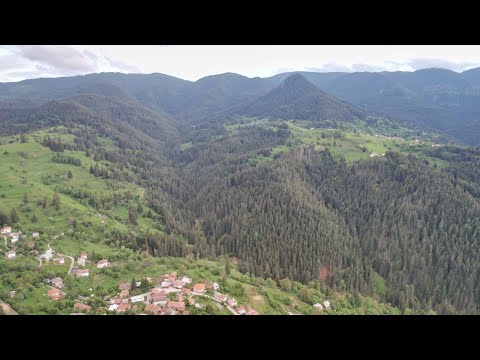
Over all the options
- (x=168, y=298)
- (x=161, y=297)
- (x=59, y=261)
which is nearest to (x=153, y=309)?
(x=161, y=297)

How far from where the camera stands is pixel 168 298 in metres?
52.4

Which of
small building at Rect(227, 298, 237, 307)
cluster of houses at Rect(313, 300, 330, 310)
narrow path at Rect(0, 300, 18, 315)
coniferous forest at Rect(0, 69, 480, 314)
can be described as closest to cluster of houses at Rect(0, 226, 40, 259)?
coniferous forest at Rect(0, 69, 480, 314)

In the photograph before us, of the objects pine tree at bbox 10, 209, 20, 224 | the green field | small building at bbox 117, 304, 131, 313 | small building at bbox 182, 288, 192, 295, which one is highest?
the green field

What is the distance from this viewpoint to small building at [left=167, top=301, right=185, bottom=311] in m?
→ 48.9

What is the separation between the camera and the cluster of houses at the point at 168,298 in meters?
49.4

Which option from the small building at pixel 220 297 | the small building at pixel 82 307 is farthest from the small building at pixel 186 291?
the small building at pixel 82 307

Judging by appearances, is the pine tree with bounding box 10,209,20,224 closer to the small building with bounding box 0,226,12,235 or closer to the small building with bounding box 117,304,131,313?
the small building with bounding box 0,226,12,235

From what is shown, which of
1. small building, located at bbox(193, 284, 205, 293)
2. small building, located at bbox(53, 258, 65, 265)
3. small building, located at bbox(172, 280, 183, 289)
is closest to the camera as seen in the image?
small building, located at bbox(193, 284, 205, 293)

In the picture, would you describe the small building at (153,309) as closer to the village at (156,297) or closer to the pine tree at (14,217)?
the village at (156,297)

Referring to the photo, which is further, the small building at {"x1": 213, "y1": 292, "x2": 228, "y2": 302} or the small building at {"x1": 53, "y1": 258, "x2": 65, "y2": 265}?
the small building at {"x1": 53, "y1": 258, "x2": 65, "y2": 265}

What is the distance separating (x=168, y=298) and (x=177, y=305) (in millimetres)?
3198

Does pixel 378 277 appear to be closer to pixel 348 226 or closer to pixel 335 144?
pixel 348 226

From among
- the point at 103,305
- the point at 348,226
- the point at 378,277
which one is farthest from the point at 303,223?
the point at 103,305
